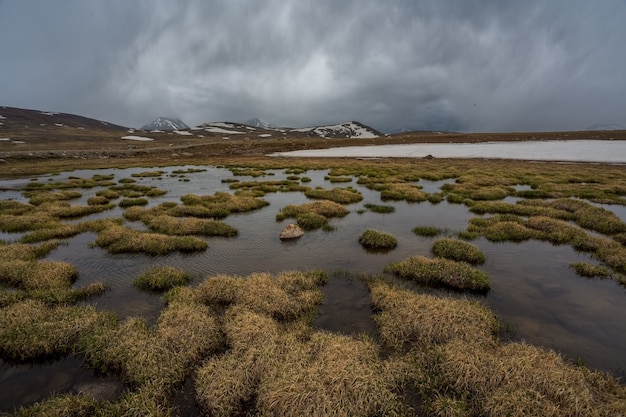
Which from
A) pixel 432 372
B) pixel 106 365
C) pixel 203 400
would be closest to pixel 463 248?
pixel 432 372

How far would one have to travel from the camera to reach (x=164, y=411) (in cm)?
751

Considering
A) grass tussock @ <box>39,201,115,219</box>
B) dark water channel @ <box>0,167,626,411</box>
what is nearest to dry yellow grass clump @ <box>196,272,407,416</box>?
dark water channel @ <box>0,167,626,411</box>

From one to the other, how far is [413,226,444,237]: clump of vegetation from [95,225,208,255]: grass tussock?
14806mm

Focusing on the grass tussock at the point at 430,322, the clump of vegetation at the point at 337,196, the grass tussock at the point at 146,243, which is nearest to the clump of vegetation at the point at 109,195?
the grass tussock at the point at 146,243

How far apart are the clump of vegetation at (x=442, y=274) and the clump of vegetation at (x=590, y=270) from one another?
536 cm

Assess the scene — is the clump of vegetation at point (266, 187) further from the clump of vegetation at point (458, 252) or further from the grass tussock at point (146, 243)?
the clump of vegetation at point (458, 252)

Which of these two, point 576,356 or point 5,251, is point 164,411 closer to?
point 576,356

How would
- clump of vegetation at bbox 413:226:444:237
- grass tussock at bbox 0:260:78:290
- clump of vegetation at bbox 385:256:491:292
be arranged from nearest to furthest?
grass tussock at bbox 0:260:78:290 < clump of vegetation at bbox 385:256:491:292 < clump of vegetation at bbox 413:226:444:237

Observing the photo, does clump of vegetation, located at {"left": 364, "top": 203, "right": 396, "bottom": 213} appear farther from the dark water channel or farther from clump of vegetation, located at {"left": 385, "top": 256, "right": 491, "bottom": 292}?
clump of vegetation, located at {"left": 385, "top": 256, "right": 491, "bottom": 292}

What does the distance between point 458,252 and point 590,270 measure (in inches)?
235

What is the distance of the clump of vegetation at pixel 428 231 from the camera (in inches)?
841

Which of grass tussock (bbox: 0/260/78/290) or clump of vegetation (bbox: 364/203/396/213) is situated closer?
grass tussock (bbox: 0/260/78/290)

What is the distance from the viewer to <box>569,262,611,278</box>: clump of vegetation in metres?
14.7

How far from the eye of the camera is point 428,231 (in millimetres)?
21500
